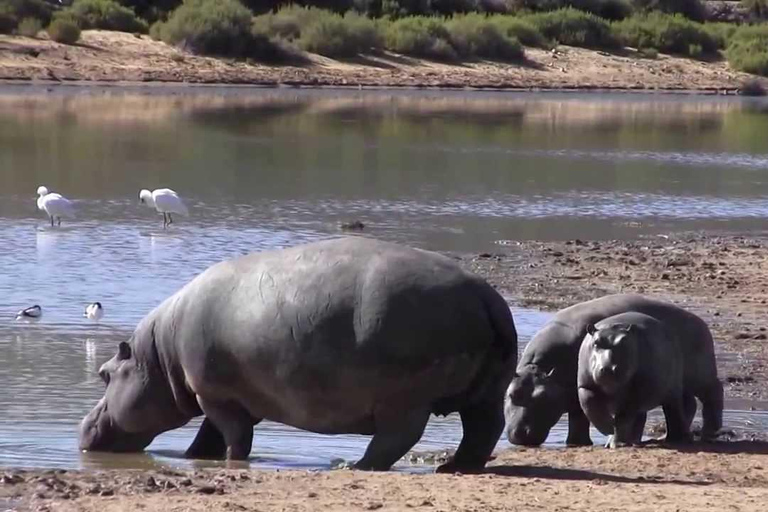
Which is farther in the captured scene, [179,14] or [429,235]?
[179,14]

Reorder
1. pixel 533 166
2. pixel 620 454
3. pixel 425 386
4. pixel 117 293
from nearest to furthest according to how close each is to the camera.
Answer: pixel 425 386 → pixel 620 454 → pixel 117 293 → pixel 533 166

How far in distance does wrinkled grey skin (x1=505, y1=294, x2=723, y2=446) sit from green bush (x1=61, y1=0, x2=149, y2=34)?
37.9 meters

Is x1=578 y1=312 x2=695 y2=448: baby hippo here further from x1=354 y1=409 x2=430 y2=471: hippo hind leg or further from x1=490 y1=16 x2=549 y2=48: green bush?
x1=490 y1=16 x2=549 y2=48: green bush

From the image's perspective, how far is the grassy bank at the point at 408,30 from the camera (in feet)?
156

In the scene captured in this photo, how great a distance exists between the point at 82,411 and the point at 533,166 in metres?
18.7

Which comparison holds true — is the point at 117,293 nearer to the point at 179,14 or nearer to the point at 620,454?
the point at 620,454

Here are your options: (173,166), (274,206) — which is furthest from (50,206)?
(173,166)

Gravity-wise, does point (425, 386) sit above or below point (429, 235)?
above

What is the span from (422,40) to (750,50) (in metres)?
12.9

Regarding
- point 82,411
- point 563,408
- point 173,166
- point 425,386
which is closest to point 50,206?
point 173,166

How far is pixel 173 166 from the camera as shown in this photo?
26.7m

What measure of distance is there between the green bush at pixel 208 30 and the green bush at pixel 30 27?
128 inches

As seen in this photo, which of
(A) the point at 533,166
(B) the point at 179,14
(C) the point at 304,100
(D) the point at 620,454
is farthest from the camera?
(B) the point at 179,14

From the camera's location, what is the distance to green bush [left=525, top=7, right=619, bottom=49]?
56469 millimetres
